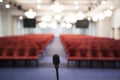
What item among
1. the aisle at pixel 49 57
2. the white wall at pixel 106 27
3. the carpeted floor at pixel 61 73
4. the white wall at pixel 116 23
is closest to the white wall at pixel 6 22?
the white wall at pixel 106 27

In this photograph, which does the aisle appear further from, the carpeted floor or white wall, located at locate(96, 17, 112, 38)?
white wall, located at locate(96, 17, 112, 38)

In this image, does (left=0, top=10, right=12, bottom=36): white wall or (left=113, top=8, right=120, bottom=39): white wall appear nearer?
(left=113, top=8, right=120, bottom=39): white wall

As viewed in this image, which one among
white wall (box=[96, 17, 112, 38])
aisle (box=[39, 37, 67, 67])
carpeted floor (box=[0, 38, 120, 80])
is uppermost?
white wall (box=[96, 17, 112, 38])

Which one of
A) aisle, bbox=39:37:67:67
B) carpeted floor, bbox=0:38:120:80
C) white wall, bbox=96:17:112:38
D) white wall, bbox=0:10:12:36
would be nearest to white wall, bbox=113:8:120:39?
white wall, bbox=96:17:112:38

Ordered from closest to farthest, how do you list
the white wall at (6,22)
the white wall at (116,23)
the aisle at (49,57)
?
1. the aisle at (49,57)
2. the white wall at (116,23)
3. the white wall at (6,22)

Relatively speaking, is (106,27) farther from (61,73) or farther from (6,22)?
(61,73)

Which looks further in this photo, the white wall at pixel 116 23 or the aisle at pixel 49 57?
the white wall at pixel 116 23

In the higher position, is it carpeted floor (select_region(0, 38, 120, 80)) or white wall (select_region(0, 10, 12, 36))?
white wall (select_region(0, 10, 12, 36))

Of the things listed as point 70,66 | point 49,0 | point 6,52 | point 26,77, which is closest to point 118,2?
point 49,0

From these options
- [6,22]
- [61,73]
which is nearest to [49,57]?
[61,73]

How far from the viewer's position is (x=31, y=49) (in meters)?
11.2

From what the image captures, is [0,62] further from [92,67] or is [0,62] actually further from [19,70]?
[92,67]

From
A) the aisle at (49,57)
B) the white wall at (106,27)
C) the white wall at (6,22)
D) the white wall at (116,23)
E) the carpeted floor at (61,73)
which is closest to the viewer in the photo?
the carpeted floor at (61,73)

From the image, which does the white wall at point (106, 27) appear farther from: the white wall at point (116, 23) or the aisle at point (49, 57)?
the aisle at point (49, 57)
